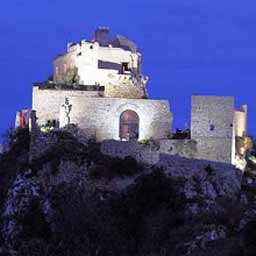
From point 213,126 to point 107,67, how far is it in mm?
8576

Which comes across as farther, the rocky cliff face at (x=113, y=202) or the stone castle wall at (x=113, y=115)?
the stone castle wall at (x=113, y=115)

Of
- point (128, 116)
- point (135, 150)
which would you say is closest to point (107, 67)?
point (128, 116)

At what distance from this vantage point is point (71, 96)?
2411 inches

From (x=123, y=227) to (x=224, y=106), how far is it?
9.04 metres

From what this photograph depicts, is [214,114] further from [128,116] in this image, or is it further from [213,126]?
[128,116]

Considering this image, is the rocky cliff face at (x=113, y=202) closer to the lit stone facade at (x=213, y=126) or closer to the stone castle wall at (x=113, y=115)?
the lit stone facade at (x=213, y=126)

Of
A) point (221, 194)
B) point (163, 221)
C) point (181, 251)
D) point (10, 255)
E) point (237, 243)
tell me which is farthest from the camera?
point (221, 194)

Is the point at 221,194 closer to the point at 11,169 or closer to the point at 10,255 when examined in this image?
the point at 11,169

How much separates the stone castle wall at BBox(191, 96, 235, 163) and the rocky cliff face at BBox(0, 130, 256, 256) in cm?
71

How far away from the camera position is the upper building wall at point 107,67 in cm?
6469

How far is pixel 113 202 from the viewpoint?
56750 mm

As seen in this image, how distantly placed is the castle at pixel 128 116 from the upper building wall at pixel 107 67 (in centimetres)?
6

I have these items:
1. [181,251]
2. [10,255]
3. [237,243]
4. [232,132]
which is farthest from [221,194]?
[10,255]

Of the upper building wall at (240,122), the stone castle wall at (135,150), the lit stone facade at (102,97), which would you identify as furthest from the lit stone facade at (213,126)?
the upper building wall at (240,122)
